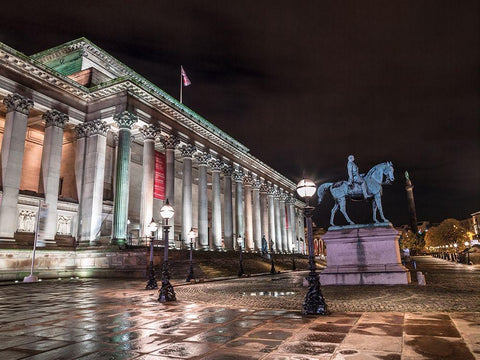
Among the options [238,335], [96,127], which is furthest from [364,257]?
[96,127]

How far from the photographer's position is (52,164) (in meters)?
31.1

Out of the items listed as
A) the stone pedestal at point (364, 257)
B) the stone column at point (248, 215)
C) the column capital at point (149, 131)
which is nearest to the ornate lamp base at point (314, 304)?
the stone pedestal at point (364, 257)

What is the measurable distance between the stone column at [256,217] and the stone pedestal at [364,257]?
38428mm

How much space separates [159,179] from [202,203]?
26.0 feet

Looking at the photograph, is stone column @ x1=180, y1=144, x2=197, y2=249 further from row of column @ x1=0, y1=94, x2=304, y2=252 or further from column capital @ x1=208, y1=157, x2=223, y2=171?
column capital @ x1=208, y1=157, x2=223, y2=171

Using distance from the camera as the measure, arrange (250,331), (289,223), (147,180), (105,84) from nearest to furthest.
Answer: (250,331) → (105,84) → (147,180) → (289,223)

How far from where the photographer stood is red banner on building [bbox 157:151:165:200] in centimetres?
3634

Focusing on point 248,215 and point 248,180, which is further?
point 248,180

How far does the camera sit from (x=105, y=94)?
34.5 meters

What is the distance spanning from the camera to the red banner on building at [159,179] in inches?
1431

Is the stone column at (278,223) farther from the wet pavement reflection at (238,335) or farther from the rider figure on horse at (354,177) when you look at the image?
the wet pavement reflection at (238,335)

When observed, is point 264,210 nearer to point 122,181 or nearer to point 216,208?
point 216,208

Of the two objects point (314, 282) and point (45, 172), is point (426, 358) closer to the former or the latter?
point (314, 282)

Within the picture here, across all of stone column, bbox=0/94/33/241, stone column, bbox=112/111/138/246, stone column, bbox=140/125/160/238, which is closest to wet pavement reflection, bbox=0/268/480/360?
stone column, bbox=0/94/33/241
